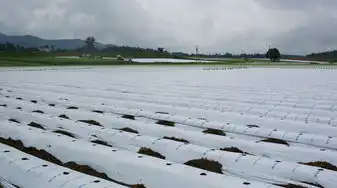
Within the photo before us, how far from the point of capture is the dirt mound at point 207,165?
120 inches

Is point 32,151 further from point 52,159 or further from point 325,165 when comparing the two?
point 325,165

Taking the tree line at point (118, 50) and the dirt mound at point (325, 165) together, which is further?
the tree line at point (118, 50)

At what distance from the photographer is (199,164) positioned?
315cm

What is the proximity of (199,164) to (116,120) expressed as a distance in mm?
2290

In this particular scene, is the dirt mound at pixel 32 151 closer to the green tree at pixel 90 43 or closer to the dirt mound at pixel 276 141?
the dirt mound at pixel 276 141

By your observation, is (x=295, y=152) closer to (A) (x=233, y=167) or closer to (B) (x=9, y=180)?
(A) (x=233, y=167)

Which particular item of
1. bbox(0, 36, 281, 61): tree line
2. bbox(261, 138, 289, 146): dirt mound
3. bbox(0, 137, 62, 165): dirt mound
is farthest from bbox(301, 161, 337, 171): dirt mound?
bbox(0, 36, 281, 61): tree line

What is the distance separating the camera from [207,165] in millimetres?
3113

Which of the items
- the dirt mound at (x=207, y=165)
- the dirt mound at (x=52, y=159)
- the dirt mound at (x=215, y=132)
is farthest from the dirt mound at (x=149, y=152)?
the dirt mound at (x=215, y=132)

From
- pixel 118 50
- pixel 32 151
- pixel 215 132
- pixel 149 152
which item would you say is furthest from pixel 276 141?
pixel 118 50

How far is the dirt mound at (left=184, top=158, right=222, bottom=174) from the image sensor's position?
120 inches

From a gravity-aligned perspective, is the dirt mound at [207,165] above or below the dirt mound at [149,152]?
above

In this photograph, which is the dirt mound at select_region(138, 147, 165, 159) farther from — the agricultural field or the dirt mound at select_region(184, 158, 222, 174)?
the dirt mound at select_region(184, 158, 222, 174)

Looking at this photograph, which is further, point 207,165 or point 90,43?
point 90,43
